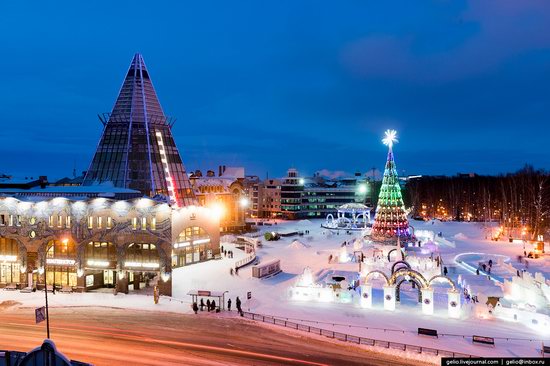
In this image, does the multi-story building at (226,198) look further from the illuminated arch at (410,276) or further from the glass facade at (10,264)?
the illuminated arch at (410,276)

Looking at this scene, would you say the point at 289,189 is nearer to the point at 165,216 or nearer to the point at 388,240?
the point at 388,240

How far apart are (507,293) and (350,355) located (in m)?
19.8

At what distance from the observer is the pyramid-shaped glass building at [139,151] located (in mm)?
52656

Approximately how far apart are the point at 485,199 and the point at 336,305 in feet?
273

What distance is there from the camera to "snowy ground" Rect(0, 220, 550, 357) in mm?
27797

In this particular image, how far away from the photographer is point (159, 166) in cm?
5425

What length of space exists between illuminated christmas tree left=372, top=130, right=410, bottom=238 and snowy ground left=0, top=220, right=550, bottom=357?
699cm

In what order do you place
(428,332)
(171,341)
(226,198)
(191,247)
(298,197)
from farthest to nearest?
(298,197) < (226,198) < (191,247) < (428,332) < (171,341)

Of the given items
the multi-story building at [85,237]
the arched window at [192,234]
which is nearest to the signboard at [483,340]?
the multi-story building at [85,237]

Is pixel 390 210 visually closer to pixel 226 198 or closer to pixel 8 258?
pixel 226 198

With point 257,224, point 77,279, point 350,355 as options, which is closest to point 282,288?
point 350,355

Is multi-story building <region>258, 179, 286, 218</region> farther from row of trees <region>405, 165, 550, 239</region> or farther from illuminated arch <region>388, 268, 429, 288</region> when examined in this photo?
illuminated arch <region>388, 268, 429, 288</region>

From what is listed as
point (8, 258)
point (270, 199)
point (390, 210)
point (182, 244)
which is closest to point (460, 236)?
point (390, 210)

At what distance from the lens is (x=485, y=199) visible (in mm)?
105500
